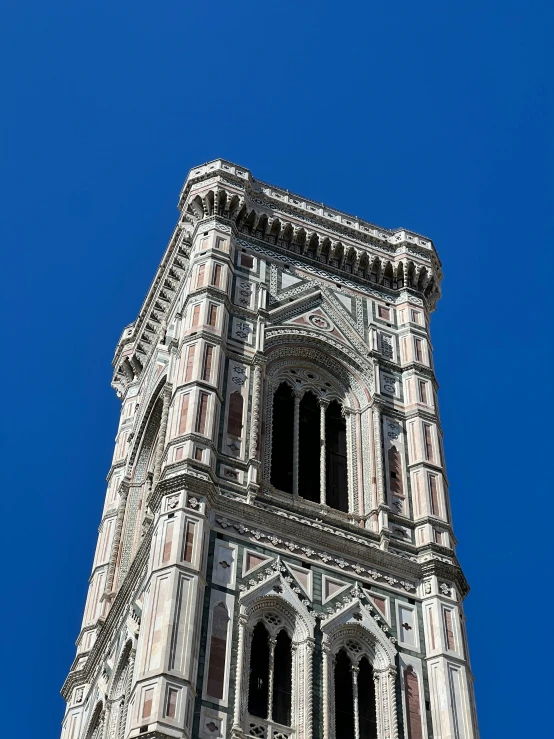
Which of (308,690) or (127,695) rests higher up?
(127,695)

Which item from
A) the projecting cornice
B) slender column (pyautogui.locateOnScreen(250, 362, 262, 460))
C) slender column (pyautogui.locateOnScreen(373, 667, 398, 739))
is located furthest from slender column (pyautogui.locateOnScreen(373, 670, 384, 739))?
the projecting cornice

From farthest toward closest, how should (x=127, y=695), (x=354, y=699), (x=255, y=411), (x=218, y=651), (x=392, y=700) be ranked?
(x=255, y=411)
(x=127, y=695)
(x=392, y=700)
(x=354, y=699)
(x=218, y=651)

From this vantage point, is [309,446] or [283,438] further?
[309,446]

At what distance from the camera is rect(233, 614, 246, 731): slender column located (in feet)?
68.5

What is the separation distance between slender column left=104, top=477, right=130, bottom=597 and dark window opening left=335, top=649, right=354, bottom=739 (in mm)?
Result: 6377

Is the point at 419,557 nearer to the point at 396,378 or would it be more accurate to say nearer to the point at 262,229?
the point at 396,378

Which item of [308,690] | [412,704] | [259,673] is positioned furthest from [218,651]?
[412,704]

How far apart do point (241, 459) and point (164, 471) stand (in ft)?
5.04

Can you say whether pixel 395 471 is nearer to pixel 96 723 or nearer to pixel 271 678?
pixel 271 678

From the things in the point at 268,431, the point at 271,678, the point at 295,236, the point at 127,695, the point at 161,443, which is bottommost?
the point at 271,678

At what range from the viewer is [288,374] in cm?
2856

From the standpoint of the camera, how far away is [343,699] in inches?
883

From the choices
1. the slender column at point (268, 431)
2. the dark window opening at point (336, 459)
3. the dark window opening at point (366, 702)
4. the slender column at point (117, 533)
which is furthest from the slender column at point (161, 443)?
the dark window opening at point (366, 702)

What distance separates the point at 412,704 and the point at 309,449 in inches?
244
